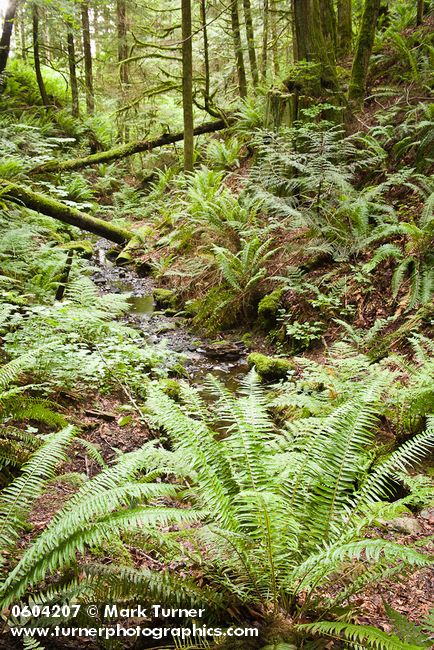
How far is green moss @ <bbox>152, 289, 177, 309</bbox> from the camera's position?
7969mm

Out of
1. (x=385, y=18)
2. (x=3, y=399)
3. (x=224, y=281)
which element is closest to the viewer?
(x=3, y=399)

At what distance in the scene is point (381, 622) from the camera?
1.98 meters

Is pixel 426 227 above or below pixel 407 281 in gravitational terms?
above

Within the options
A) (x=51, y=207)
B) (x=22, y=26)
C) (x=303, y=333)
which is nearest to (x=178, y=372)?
(x=303, y=333)

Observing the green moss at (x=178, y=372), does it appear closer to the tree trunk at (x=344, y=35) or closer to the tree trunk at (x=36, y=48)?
the tree trunk at (x=344, y=35)

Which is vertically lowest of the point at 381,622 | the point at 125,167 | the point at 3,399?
the point at 381,622

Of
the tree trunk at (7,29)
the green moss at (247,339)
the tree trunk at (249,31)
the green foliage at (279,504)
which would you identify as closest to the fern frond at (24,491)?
the green foliage at (279,504)

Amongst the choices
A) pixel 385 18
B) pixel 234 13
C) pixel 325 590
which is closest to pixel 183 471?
pixel 325 590

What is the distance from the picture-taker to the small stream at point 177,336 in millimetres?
5741

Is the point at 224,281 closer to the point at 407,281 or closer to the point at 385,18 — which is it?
the point at 407,281

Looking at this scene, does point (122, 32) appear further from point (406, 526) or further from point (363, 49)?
point (406, 526)

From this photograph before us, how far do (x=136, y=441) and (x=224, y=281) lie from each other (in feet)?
13.1

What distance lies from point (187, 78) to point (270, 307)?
616 cm

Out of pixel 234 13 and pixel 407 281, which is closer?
pixel 407 281
